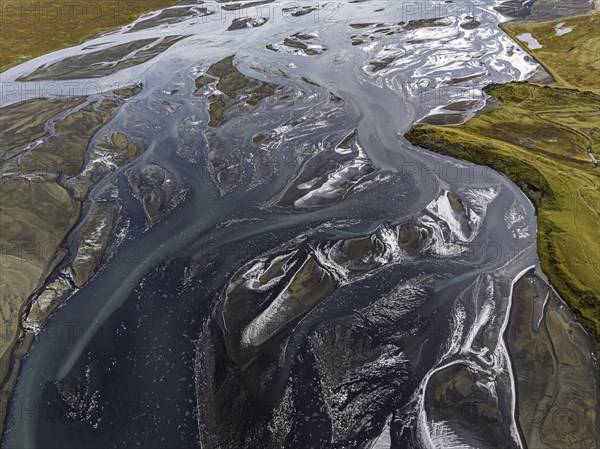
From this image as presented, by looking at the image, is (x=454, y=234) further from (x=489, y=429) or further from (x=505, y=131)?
(x=505, y=131)

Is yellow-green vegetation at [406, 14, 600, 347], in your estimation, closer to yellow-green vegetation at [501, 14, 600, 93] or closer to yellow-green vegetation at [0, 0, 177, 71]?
yellow-green vegetation at [501, 14, 600, 93]

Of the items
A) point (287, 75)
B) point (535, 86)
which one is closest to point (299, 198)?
point (287, 75)

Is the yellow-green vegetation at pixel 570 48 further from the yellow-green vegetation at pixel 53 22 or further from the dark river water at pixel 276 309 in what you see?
the yellow-green vegetation at pixel 53 22

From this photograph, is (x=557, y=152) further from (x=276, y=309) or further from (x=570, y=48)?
(x=570, y=48)

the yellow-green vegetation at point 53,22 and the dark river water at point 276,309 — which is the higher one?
the yellow-green vegetation at point 53,22

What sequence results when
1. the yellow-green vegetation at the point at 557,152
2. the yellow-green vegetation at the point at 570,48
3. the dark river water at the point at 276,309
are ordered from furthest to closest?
1. the yellow-green vegetation at the point at 570,48
2. the yellow-green vegetation at the point at 557,152
3. the dark river water at the point at 276,309

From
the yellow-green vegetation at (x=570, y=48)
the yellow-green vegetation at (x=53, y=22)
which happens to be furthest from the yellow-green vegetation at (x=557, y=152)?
the yellow-green vegetation at (x=53, y=22)
